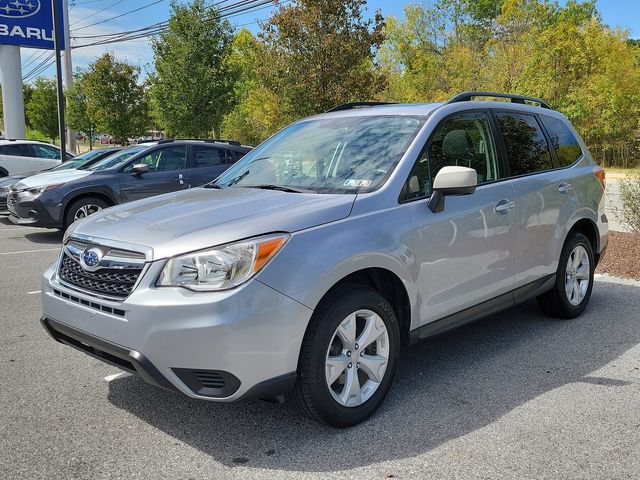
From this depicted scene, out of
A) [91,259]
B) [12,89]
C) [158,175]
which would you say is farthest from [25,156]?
[91,259]

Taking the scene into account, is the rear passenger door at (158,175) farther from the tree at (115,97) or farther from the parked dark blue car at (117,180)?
the tree at (115,97)

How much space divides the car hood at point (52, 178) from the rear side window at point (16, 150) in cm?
618

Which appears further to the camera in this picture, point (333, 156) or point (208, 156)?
point (208, 156)

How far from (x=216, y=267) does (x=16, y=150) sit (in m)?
15.2

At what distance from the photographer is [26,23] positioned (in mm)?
24547

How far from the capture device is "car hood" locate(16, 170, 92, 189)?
9766 millimetres

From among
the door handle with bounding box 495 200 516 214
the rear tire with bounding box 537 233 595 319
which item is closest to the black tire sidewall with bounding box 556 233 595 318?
the rear tire with bounding box 537 233 595 319

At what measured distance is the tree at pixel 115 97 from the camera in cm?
2777

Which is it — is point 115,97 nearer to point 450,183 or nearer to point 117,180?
point 117,180

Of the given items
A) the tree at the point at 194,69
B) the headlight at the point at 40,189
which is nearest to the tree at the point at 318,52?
the tree at the point at 194,69

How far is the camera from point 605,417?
343cm

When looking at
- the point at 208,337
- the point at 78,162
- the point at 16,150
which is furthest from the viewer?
the point at 16,150

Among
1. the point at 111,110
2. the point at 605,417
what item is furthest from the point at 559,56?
the point at 605,417

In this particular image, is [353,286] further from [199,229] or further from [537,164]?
[537,164]
